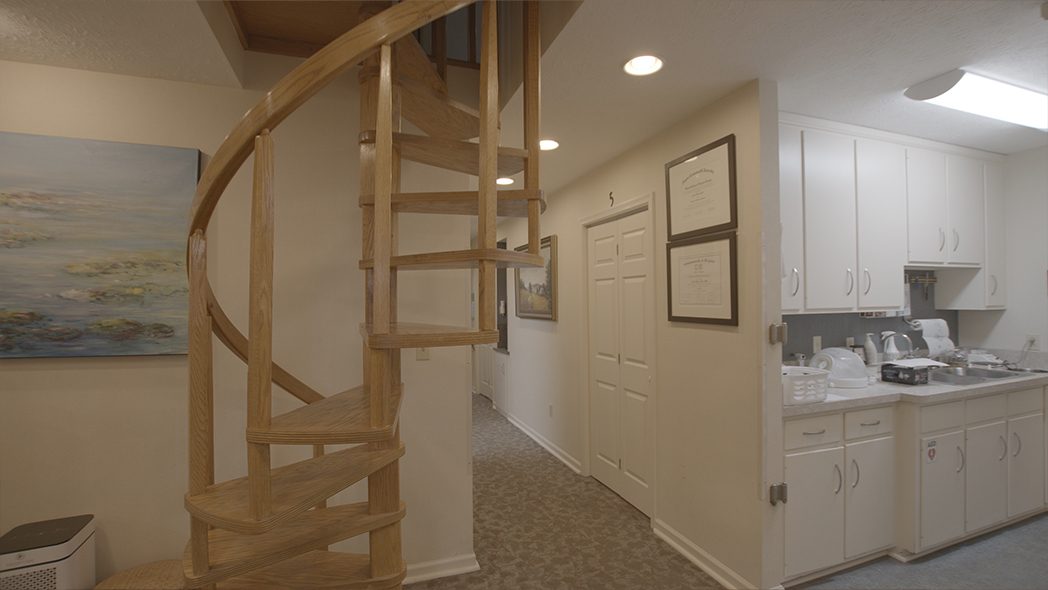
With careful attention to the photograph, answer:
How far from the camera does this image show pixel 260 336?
106cm

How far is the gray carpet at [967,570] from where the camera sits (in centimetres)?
218

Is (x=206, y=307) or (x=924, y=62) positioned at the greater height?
(x=924, y=62)

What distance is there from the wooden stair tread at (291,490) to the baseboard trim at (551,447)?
2691mm

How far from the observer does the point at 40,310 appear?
1.83m

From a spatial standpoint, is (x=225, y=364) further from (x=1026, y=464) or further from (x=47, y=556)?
(x=1026, y=464)

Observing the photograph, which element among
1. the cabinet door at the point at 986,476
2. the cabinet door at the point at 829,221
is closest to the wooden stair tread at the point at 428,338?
the cabinet door at the point at 829,221

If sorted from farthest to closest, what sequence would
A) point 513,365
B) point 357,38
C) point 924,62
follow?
point 513,365
point 924,62
point 357,38

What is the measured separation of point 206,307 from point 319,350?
3.14ft

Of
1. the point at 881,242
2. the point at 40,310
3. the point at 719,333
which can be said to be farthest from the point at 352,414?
the point at 881,242

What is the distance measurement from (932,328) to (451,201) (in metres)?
3.91

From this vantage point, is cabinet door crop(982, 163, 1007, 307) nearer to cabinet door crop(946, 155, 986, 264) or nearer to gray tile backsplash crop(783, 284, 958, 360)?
cabinet door crop(946, 155, 986, 264)

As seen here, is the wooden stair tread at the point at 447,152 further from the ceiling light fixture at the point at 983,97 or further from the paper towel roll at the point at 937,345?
the paper towel roll at the point at 937,345

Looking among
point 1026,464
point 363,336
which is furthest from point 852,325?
point 363,336

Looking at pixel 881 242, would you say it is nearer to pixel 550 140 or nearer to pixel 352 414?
pixel 550 140
